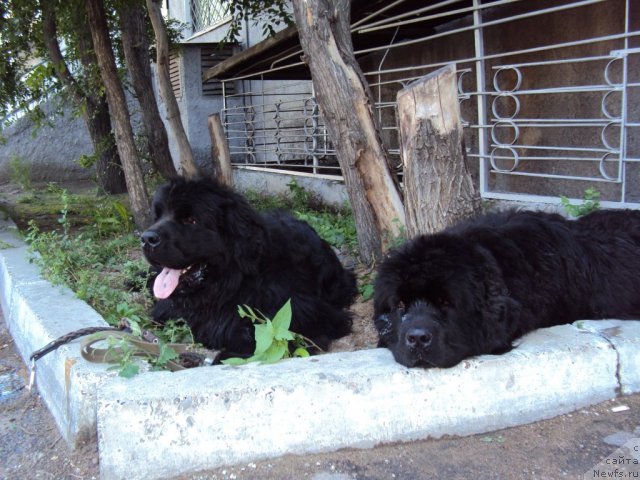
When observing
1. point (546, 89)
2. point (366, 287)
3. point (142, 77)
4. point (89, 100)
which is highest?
point (142, 77)

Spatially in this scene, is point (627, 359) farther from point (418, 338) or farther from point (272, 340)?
point (272, 340)

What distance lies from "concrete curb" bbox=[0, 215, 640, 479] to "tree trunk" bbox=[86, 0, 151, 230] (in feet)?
14.3

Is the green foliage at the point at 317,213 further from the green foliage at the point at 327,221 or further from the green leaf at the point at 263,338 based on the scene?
the green leaf at the point at 263,338

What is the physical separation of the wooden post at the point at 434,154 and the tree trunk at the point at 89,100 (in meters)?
5.87

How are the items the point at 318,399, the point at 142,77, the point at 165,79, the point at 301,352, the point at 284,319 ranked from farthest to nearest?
the point at 142,77 → the point at 165,79 → the point at 301,352 → the point at 284,319 → the point at 318,399

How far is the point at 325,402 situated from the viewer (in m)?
2.73

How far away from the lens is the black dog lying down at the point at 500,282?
283cm

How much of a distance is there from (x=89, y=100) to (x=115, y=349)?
8188mm

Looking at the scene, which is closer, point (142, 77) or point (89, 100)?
point (142, 77)

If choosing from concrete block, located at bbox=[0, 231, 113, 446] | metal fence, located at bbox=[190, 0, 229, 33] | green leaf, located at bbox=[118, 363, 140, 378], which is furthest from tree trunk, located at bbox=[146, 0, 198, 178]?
metal fence, located at bbox=[190, 0, 229, 33]

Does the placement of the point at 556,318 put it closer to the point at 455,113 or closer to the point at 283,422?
the point at 455,113

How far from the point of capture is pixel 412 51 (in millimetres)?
9562

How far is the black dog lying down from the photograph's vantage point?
283 centimetres

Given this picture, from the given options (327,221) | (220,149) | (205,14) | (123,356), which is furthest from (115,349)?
(205,14)
